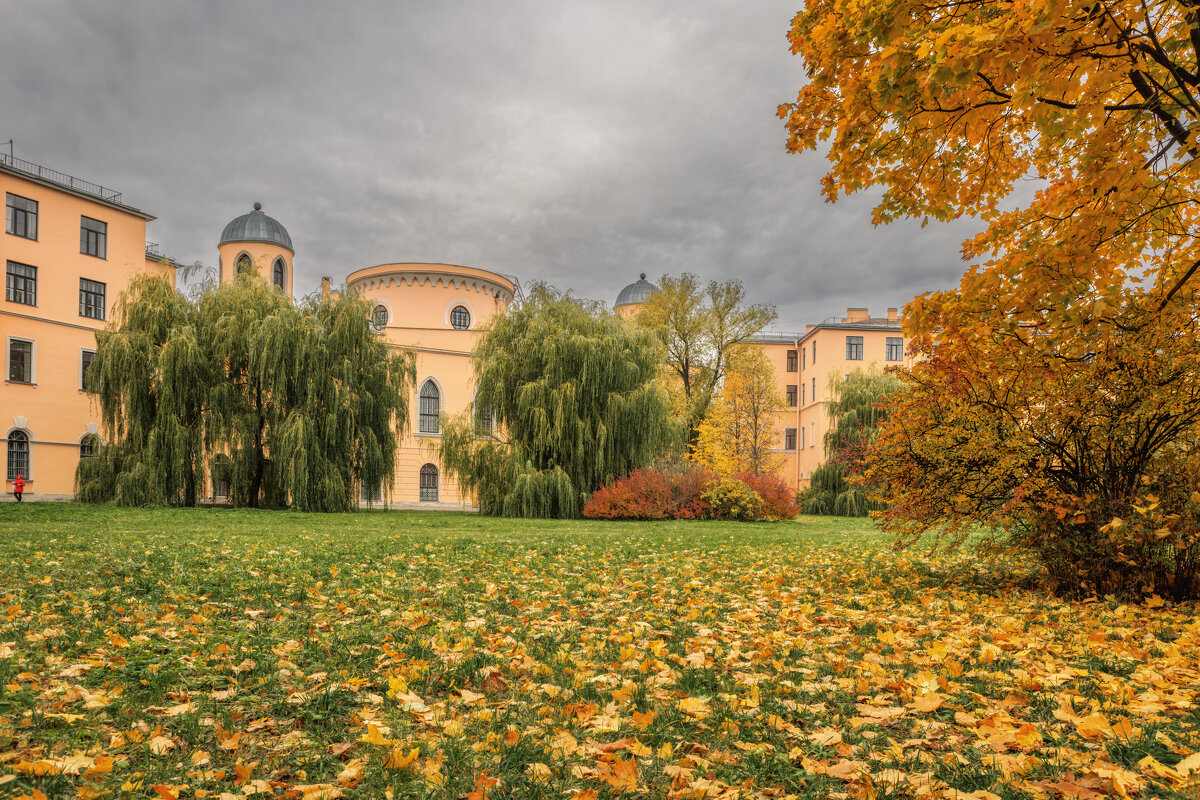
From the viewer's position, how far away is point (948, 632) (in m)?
4.89

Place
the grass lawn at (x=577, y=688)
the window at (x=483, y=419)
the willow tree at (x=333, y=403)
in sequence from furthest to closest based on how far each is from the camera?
the window at (x=483, y=419), the willow tree at (x=333, y=403), the grass lawn at (x=577, y=688)

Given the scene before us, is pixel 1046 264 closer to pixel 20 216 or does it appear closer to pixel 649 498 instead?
pixel 649 498

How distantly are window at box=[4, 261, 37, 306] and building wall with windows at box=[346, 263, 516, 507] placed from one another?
13573 mm

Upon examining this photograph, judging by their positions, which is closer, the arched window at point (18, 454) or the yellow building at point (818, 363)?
the arched window at point (18, 454)

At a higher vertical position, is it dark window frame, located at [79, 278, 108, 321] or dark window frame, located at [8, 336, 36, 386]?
dark window frame, located at [79, 278, 108, 321]

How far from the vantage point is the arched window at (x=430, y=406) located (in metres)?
39.7

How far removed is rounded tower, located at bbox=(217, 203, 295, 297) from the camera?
4238cm

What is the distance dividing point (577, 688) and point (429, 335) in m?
37.3

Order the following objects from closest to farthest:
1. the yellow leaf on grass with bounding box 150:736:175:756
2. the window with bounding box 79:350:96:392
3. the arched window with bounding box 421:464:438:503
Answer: the yellow leaf on grass with bounding box 150:736:175:756 → the window with bounding box 79:350:96:392 → the arched window with bounding box 421:464:438:503

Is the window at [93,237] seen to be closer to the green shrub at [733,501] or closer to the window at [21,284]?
the window at [21,284]

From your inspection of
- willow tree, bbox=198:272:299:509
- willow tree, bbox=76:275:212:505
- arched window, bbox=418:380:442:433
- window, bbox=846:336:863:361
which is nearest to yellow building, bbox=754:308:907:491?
window, bbox=846:336:863:361

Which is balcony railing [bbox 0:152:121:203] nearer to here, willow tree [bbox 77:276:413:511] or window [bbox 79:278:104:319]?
window [bbox 79:278:104:319]

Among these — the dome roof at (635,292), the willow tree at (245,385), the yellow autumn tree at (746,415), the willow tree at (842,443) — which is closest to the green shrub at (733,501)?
the willow tree at (842,443)

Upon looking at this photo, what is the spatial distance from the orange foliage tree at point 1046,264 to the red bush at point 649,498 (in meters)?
13.6
